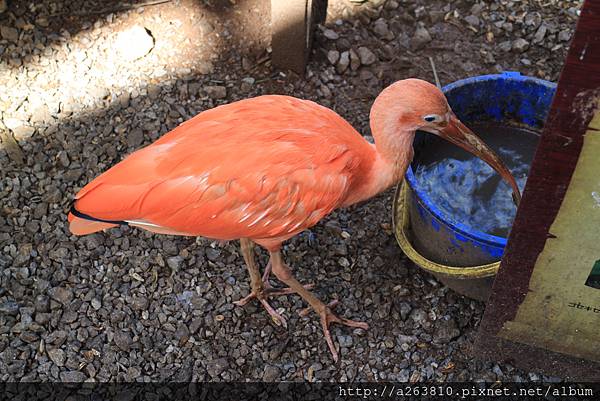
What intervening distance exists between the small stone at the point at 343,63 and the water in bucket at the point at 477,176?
891 millimetres

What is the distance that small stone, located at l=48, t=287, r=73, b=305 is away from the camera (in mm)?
3004

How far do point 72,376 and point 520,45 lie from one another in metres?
3.09

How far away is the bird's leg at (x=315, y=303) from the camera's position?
112 inches

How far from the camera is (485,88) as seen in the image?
10.2 feet

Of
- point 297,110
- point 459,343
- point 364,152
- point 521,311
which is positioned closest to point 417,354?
point 459,343

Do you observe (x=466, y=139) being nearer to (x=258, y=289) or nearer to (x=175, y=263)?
(x=258, y=289)

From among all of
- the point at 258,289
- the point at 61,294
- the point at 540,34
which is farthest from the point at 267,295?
the point at 540,34

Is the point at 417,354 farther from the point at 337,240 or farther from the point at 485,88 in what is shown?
the point at 485,88

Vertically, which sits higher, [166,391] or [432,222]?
[432,222]

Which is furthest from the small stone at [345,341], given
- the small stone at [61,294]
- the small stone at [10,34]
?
the small stone at [10,34]

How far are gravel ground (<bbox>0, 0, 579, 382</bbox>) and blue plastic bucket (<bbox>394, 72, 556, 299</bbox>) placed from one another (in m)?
0.25

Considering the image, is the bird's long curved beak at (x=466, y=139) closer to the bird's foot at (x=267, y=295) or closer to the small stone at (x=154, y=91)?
the bird's foot at (x=267, y=295)

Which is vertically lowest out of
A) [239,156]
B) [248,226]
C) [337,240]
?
[337,240]

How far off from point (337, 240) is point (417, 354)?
684 millimetres
